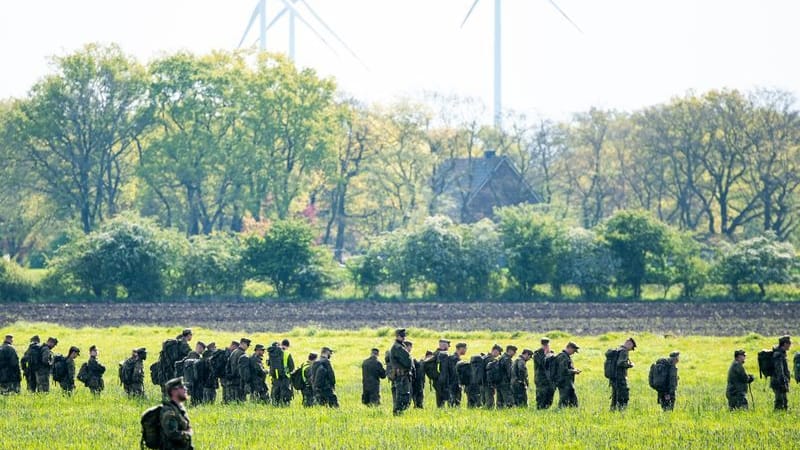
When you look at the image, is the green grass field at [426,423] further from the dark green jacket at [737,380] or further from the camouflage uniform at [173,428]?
the camouflage uniform at [173,428]

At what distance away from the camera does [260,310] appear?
63656 mm

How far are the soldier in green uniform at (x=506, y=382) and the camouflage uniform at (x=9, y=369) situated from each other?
1141 centimetres

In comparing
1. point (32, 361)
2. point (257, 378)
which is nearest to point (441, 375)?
point (257, 378)

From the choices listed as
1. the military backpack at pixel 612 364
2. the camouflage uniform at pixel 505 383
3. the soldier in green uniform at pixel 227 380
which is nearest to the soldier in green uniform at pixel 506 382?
the camouflage uniform at pixel 505 383

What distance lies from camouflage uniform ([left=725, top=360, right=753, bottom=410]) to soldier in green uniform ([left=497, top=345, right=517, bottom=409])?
4711 millimetres

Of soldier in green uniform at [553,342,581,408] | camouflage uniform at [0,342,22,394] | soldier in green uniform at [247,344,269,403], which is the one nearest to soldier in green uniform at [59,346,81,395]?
camouflage uniform at [0,342,22,394]

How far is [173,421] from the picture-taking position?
1566cm

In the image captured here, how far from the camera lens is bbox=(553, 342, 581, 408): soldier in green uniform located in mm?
27188

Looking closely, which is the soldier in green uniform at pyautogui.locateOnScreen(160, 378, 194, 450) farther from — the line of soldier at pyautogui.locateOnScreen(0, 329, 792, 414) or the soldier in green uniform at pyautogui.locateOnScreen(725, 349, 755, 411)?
the soldier in green uniform at pyautogui.locateOnScreen(725, 349, 755, 411)

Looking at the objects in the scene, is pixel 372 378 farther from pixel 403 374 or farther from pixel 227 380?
pixel 227 380

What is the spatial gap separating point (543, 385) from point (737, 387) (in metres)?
4.08

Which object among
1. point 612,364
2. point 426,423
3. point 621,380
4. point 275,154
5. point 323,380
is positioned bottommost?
point 426,423

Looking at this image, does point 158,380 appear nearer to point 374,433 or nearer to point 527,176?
point 374,433

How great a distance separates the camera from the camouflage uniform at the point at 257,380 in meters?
28.8
